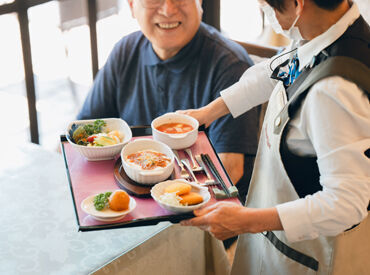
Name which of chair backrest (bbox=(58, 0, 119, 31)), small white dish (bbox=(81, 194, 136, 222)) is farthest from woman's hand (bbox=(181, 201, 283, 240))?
chair backrest (bbox=(58, 0, 119, 31))

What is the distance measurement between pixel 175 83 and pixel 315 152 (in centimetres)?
109

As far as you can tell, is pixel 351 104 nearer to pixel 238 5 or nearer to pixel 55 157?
pixel 55 157

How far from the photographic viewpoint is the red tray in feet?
3.94

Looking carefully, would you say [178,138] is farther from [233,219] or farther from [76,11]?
[76,11]

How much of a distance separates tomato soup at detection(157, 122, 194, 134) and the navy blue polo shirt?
446mm

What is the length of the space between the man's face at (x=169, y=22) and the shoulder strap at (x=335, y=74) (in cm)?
99

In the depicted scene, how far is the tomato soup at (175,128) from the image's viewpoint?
154 cm

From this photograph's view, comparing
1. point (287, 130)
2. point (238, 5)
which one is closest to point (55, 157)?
point (287, 130)

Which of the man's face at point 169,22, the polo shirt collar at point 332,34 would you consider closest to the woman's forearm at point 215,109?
the polo shirt collar at point 332,34

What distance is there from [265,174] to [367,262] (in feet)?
1.25

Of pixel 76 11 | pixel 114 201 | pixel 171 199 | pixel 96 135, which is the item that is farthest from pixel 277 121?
pixel 76 11

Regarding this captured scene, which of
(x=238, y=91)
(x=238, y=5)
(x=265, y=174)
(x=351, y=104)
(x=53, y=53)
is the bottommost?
(x=53, y=53)

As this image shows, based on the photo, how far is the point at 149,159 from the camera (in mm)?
1365

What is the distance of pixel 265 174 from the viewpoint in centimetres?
147
